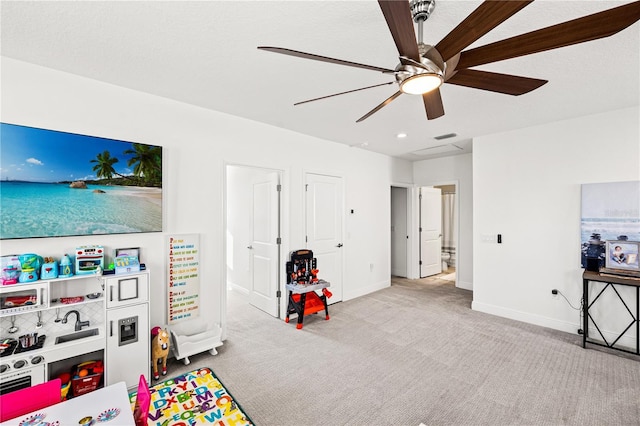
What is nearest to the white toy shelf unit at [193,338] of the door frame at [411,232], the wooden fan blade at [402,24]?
the wooden fan blade at [402,24]

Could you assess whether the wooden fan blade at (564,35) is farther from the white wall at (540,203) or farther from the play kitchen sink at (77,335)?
the play kitchen sink at (77,335)

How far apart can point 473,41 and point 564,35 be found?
15.3 inches

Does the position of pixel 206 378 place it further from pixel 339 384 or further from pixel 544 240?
pixel 544 240

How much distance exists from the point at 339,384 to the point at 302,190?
2.51 metres

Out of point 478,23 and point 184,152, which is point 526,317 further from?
point 184,152

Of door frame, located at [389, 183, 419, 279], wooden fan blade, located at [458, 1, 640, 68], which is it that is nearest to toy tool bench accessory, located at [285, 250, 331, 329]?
door frame, located at [389, 183, 419, 279]

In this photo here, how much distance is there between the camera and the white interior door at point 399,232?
20.9 ft

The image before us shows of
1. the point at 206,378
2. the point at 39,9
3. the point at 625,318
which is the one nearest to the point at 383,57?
the point at 39,9

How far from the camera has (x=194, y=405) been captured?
157 cm

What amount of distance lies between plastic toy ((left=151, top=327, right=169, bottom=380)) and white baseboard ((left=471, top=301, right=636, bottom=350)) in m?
4.09

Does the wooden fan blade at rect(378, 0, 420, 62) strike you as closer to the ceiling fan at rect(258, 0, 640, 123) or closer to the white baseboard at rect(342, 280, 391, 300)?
the ceiling fan at rect(258, 0, 640, 123)

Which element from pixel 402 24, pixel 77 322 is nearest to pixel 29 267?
pixel 77 322

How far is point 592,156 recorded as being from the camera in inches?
130

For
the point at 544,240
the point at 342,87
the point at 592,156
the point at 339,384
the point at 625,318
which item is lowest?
the point at 339,384
